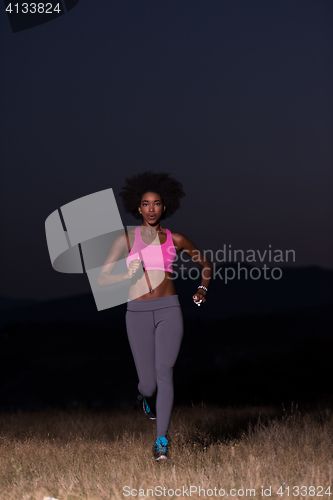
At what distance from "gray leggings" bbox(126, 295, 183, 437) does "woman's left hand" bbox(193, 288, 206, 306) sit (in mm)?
274

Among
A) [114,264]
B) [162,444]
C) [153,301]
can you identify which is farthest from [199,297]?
[162,444]

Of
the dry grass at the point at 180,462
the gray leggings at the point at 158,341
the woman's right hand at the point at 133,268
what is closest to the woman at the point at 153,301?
the gray leggings at the point at 158,341

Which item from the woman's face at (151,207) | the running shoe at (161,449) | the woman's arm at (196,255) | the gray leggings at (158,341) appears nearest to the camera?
the running shoe at (161,449)

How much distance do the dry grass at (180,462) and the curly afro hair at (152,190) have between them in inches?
103

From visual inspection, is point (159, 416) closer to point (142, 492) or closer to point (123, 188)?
point (142, 492)

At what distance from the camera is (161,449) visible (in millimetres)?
5676

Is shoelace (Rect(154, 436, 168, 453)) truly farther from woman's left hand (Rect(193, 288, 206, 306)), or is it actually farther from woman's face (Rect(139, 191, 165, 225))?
woman's face (Rect(139, 191, 165, 225))

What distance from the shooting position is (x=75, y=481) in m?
5.13

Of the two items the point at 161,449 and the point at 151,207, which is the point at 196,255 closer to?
the point at 151,207

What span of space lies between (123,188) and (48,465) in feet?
10.2

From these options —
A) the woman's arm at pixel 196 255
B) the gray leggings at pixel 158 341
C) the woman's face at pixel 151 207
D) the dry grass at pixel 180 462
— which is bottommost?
the dry grass at pixel 180 462

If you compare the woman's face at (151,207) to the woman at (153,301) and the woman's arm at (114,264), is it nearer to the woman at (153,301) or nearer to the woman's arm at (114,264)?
the woman at (153,301)

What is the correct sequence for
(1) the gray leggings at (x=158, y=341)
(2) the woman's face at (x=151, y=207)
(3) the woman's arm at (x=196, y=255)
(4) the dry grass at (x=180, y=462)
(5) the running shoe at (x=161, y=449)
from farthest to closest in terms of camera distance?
(3) the woman's arm at (x=196, y=255) < (2) the woman's face at (x=151, y=207) < (1) the gray leggings at (x=158, y=341) < (5) the running shoe at (x=161, y=449) < (4) the dry grass at (x=180, y=462)

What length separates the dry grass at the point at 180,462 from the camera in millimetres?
4891
